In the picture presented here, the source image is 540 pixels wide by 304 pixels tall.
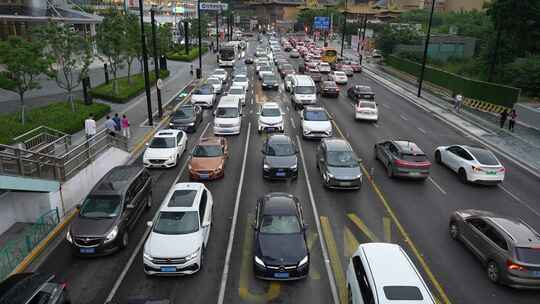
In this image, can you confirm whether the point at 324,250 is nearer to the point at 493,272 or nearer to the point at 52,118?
the point at 493,272

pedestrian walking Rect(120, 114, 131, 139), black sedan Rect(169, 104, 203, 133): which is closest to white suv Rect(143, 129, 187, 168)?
pedestrian walking Rect(120, 114, 131, 139)

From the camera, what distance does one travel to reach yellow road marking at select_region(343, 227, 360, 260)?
1373 centimetres

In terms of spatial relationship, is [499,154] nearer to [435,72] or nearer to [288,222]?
[288,222]

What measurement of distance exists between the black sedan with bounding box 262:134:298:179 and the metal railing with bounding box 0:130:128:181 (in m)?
7.69

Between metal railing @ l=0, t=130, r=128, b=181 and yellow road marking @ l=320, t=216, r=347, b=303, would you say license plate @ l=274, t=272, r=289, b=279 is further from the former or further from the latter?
metal railing @ l=0, t=130, r=128, b=181

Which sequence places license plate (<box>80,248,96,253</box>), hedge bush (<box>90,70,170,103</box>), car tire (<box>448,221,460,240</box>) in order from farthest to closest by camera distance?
hedge bush (<box>90,70,170,103</box>), car tire (<box>448,221,460,240</box>), license plate (<box>80,248,96,253</box>)

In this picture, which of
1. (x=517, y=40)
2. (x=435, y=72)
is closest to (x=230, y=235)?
(x=435, y=72)

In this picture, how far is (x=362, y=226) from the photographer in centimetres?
1545

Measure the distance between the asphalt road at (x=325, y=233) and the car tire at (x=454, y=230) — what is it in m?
0.27

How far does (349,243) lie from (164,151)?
36.1ft

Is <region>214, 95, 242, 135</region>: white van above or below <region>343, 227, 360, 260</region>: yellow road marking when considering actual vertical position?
above

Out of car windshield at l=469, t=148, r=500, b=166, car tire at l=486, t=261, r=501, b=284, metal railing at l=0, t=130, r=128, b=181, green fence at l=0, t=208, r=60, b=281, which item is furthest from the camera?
car windshield at l=469, t=148, r=500, b=166

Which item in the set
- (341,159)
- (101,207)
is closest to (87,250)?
(101,207)

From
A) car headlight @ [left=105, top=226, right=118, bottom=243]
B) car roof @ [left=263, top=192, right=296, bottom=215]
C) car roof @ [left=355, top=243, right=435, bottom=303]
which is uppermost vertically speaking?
car roof @ [left=355, top=243, right=435, bottom=303]
